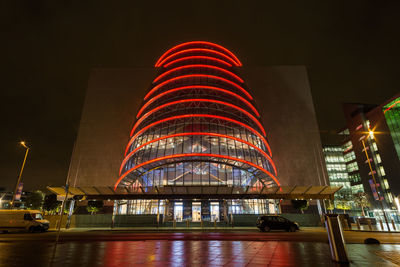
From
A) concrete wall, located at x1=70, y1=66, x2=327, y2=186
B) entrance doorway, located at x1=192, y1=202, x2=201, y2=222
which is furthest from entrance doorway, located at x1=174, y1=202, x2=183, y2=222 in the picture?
concrete wall, located at x1=70, y1=66, x2=327, y2=186

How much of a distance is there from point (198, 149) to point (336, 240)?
2549cm

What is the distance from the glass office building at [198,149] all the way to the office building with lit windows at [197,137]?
0.53 feet

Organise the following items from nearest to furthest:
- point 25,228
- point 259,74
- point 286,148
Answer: point 25,228
point 286,148
point 259,74

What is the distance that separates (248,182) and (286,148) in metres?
23.7

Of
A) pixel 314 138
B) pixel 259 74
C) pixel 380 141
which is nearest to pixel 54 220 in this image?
pixel 314 138

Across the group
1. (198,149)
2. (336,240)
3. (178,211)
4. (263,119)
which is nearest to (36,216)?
(178,211)

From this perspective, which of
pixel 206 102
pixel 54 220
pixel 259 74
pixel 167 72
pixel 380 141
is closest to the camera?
pixel 54 220

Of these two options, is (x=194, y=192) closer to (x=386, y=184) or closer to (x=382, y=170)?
(x=386, y=184)

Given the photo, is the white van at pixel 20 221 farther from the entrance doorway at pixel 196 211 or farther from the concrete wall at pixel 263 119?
the concrete wall at pixel 263 119

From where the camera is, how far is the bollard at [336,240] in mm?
7277

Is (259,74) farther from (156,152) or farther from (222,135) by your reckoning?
(156,152)

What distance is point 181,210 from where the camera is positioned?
3225cm

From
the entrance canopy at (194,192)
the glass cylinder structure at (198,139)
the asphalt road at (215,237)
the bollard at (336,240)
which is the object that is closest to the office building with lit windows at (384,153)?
the glass cylinder structure at (198,139)

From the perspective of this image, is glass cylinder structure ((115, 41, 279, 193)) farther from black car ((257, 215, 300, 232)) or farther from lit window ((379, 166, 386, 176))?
lit window ((379, 166, 386, 176))
